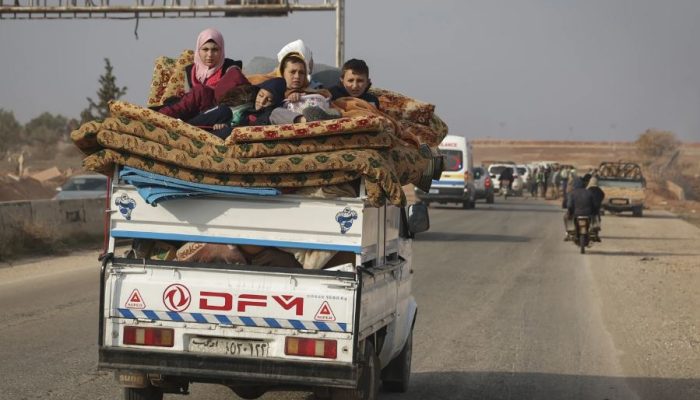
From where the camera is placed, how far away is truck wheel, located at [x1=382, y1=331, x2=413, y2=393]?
8.45 meters

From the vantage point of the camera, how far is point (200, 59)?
26.1ft

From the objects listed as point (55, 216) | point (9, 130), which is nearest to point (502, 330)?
point (55, 216)

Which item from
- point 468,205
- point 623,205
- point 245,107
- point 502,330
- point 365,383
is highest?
point 245,107

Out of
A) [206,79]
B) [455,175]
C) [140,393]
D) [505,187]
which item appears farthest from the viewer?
[505,187]

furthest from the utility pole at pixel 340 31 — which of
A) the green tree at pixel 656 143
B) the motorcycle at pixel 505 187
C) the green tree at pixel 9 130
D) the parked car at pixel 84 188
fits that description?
the green tree at pixel 656 143

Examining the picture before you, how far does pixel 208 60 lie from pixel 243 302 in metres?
2.46

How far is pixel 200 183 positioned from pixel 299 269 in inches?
30.8

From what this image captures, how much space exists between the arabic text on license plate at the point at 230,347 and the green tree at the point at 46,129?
7972 cm

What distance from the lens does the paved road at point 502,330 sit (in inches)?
356

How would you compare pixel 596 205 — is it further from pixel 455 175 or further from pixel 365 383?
pixel 365 383

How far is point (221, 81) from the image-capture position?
7320 millimetres

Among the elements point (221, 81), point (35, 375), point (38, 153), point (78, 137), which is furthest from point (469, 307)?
point (38, 153)

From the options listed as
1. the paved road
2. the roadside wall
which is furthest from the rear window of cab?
the roadside wall

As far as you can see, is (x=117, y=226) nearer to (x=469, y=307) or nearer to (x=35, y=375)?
(x=35, y=375)
